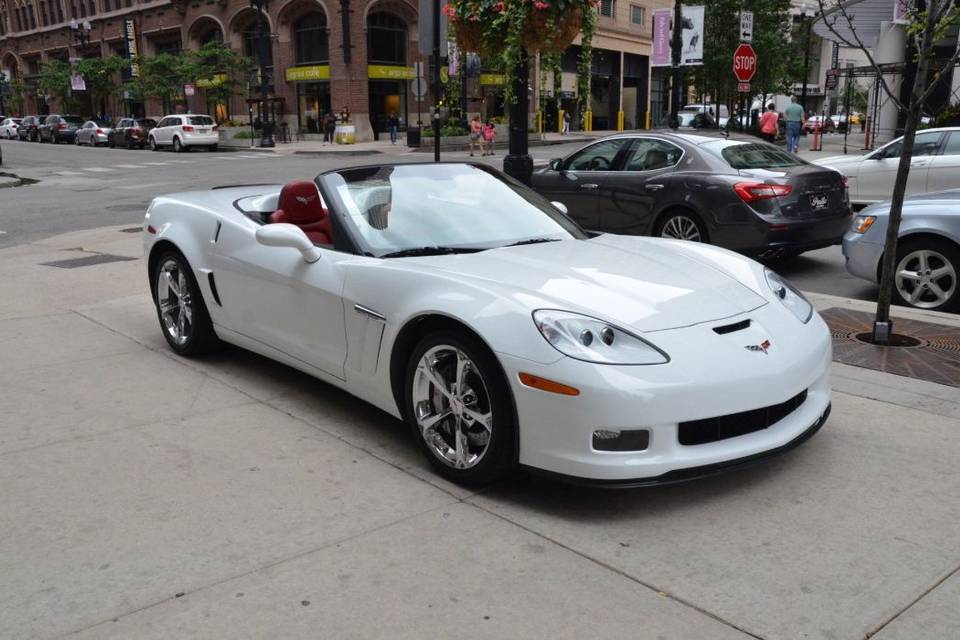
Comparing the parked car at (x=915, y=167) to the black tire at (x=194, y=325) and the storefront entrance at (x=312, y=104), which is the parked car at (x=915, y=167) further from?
the storefront entrance at (x=312, y=104)

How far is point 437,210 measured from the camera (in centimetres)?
467

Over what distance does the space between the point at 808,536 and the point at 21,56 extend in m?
89.6

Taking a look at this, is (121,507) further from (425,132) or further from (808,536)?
(425,132)

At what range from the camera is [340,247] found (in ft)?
14.7

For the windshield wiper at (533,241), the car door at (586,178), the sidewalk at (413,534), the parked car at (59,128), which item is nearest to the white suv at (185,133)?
the parked car at (59,128)

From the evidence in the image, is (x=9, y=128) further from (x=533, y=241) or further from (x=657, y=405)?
(x=657, y=405)

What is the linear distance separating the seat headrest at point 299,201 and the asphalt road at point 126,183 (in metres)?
5.15

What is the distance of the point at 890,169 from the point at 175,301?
10590mm

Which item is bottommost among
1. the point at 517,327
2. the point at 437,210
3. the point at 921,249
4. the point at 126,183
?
the point at 126,183

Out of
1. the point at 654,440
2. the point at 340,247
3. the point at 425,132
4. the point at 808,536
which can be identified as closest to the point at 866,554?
the point at 808,536

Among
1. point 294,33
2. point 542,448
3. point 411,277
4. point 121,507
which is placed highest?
point 294,33

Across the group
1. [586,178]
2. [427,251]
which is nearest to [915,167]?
[586,178]

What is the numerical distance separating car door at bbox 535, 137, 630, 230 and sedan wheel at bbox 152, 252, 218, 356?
212 inches

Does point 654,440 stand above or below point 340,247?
below
